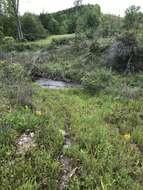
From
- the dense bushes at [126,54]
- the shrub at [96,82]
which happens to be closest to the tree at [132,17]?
the dense bushes at [126,54]

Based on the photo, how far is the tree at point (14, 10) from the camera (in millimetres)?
32219

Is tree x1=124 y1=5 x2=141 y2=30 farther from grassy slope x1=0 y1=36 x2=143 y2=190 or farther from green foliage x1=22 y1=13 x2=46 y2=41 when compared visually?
grassy slope x1=0 y1=36 x2=143 y2=190

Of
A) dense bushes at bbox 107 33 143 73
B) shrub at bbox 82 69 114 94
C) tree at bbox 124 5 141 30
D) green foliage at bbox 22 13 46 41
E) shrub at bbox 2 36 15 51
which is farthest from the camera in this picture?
green foliage at bbox 22 13 46 41

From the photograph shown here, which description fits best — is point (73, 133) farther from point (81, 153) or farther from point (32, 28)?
point (32, 28)

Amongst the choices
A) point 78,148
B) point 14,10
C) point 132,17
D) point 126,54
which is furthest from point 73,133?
point 14,10

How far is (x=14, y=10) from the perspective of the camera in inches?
1335

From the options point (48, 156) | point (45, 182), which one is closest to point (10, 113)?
point (48, 156)

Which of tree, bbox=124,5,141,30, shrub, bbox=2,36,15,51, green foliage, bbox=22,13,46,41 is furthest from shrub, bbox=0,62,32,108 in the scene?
green foliage, bbox=22,13,46,41

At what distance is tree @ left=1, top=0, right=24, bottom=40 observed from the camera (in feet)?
106

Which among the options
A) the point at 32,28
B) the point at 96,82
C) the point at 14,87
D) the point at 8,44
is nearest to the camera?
the point at 14,87

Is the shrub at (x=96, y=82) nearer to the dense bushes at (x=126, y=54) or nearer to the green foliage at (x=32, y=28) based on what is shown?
the dense bushes at (x=126, y=54)

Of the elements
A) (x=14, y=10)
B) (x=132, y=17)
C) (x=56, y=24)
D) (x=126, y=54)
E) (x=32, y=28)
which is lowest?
(x=126, y=54)

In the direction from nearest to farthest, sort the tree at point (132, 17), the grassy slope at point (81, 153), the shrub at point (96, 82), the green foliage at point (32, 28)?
the grassy slope at point (81, 153), the shrub at point (96, 82), the tree at point (132, 17), the green foliage at point (32, 28)

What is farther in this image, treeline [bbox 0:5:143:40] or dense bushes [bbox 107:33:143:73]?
treeline [bbox 0:5:143:40]
